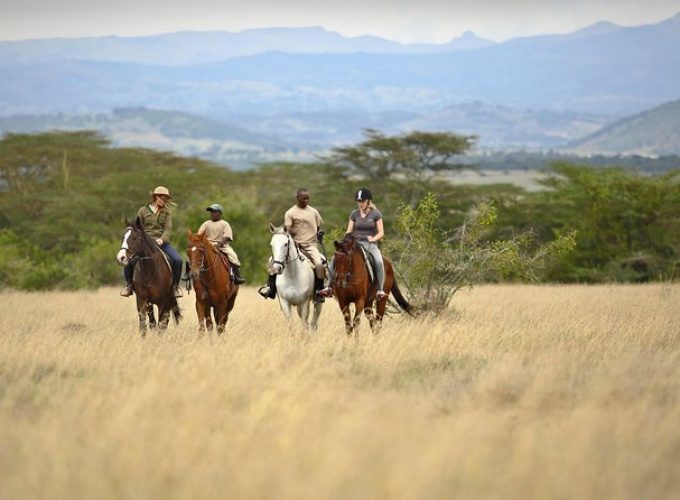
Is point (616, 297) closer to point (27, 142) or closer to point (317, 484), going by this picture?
point (317, 484)

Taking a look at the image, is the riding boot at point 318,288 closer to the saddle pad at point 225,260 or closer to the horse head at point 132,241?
the saddle pad at point 225,260

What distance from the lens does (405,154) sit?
53.7 meters

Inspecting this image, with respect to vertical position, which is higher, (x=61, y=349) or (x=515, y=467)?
(x=515, y=467)

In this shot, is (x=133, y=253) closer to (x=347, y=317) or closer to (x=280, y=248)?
(x=280, y=248)

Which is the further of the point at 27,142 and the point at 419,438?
the point at 27,142

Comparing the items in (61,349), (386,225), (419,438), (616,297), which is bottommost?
(386,225)

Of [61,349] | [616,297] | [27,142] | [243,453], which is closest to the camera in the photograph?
[243,453]

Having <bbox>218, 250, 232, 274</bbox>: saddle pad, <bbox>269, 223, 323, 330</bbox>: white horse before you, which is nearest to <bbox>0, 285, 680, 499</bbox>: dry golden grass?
<bbox>269, 223, 323, 330</bbox>: white horse

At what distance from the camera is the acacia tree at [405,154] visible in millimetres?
54094

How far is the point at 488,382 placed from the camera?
28.8 ft

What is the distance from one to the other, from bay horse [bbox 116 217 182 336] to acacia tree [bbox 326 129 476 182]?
133 ft

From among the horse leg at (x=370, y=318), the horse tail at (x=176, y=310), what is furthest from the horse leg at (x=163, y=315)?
the horse leg at (x=370, y=318)

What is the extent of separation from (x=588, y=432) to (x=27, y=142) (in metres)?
59.1

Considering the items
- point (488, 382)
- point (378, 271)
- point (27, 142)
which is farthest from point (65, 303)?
point (27, 142)
